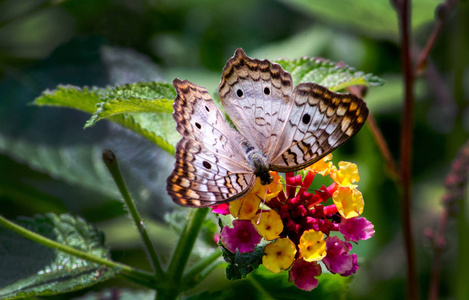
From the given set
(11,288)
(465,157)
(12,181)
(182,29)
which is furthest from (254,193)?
(182,29)

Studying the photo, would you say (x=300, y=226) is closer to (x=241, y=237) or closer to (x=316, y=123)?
(x=241, y=237)

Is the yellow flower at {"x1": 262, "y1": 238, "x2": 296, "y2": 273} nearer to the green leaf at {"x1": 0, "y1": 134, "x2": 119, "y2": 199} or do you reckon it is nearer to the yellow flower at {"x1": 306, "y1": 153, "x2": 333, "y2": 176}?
the yellow flower at {"x1": 306, "y1": 153, "x2": 333, "y2": 176}

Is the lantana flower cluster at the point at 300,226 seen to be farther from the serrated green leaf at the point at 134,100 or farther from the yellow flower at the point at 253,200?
the serrated green leaf at the point at 134,100

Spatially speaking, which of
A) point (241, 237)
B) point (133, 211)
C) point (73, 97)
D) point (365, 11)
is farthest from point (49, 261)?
point (365, 11)

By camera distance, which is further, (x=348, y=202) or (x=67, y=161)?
(x=67, y=161)

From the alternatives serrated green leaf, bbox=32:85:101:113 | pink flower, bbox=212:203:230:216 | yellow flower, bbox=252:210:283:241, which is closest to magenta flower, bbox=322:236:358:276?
yellow flower, bbox=252:210:283:241

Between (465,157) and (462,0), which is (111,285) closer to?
(465,157)
